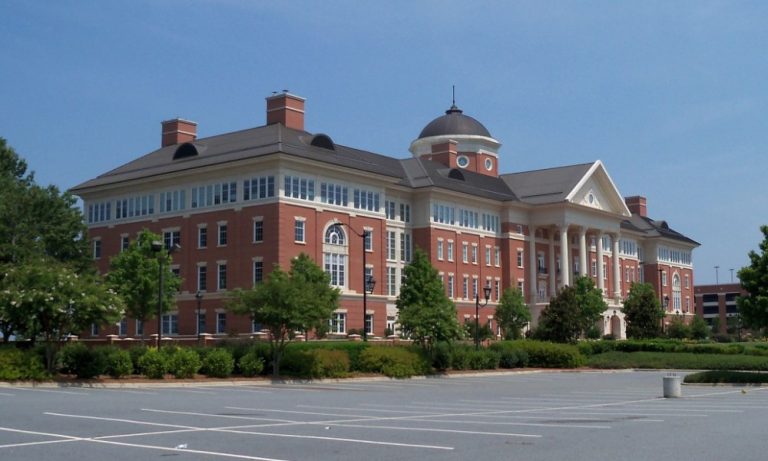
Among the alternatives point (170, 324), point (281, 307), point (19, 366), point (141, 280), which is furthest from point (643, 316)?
point (19, 366)

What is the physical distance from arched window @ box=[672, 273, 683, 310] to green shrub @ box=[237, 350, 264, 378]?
87.4m

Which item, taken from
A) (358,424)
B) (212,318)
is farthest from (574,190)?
(358,424)

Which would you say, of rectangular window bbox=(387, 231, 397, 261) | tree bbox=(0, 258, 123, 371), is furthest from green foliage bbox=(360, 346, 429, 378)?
rectangular window bbox=(387, 231, 397, 261)

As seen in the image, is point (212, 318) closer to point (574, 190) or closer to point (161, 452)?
point (574, 190)

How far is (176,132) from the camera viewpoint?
7338cm

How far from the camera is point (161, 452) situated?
1366 cm

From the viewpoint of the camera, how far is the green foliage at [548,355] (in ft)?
186

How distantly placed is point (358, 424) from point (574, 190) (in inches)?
2677

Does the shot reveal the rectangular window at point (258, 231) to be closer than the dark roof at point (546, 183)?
Yes

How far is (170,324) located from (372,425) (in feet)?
158

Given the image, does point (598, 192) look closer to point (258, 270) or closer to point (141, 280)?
point (258, 270)

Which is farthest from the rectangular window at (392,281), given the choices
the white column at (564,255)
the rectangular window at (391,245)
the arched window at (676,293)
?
the arched window at (676,293)

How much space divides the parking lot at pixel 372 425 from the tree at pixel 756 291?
6.05 m

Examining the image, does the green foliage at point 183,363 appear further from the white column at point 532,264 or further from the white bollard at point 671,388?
the white column at point 532,264
